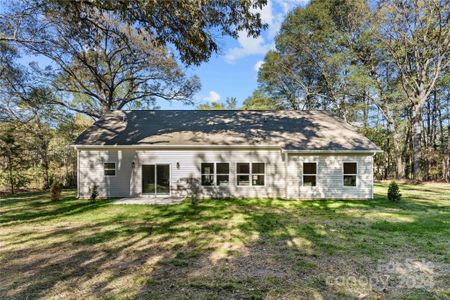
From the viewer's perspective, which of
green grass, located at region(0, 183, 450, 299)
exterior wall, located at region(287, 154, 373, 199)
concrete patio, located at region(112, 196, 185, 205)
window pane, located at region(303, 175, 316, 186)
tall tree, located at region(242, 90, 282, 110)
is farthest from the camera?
tall tree, located at region(242, 90, 282, 110)

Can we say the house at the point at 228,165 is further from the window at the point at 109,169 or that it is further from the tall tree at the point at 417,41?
the tall tree at the point at 417,41

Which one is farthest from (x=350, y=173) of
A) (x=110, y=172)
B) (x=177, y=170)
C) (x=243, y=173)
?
(x=110, y=172)

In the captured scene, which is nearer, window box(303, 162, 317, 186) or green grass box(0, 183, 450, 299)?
green grass box(0, 183, 450, 299)

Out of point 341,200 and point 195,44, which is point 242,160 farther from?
point 195,44

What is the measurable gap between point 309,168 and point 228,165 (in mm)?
3777

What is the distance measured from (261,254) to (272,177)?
731 cm

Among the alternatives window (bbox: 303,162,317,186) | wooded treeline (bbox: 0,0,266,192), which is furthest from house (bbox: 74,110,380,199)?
wooded treeline (bbox: 0,0,266,192)

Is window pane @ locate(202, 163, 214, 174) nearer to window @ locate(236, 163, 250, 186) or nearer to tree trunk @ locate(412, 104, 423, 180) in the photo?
window @ locate(236, 163, 250, 186)

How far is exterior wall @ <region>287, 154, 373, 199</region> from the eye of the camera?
451 inches

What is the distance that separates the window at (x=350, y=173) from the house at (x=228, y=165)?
4cm

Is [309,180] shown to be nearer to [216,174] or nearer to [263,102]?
[216,174]

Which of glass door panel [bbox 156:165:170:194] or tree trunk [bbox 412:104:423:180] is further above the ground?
tree trunk [bbox 412:104:423:180]

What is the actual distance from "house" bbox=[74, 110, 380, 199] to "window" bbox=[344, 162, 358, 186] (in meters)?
0.04

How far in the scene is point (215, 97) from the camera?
4175 cm
